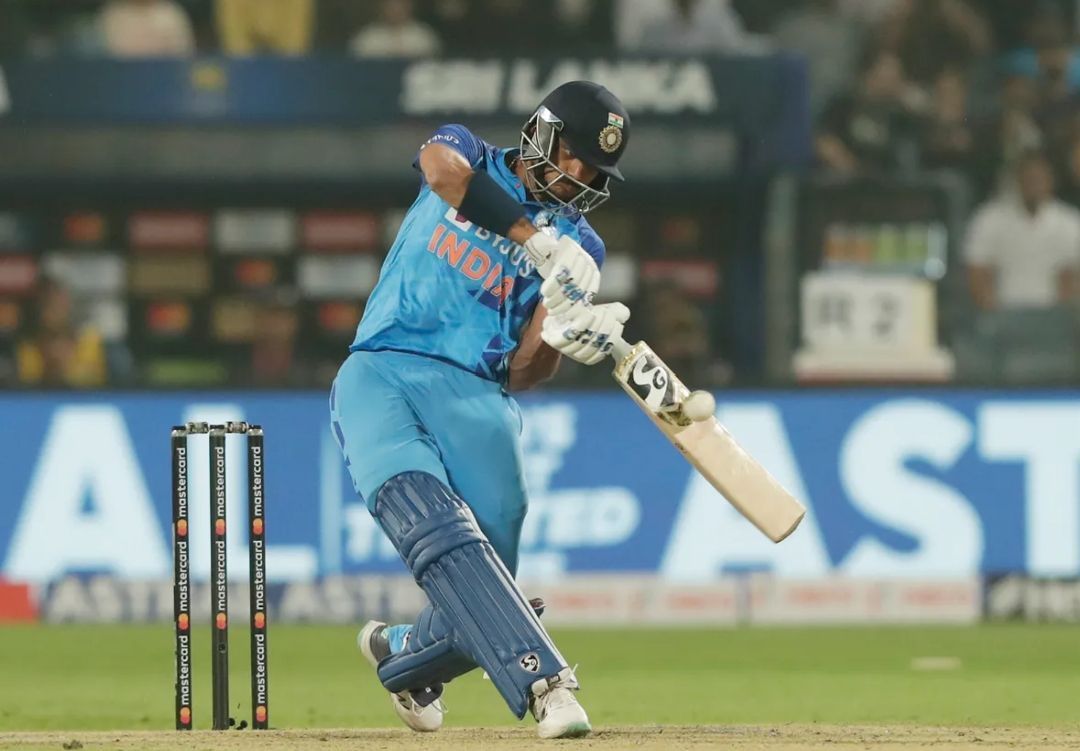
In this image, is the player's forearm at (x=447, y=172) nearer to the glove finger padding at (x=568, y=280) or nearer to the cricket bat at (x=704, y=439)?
the glove finger padding at (x=568, y=280)

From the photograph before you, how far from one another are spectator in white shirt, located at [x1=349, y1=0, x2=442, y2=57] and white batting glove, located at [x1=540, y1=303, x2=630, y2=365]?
7077 mm

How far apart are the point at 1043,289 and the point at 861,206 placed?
1.34m

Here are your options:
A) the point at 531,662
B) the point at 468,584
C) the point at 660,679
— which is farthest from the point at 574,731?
the point at 660,679

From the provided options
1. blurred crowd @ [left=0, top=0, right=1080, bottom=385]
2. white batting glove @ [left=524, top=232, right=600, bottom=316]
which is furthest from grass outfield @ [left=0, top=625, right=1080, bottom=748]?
blurred crowd @ [left=0, top=0, right=1080, bottom=385]

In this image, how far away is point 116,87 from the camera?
38.2 ft

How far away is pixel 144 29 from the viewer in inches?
472

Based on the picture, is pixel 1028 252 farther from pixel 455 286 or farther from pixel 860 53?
pixel 455 286

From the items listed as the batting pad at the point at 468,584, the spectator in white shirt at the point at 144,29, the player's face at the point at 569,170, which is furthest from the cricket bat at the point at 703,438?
the spectator in white shirt at the point at 144,29

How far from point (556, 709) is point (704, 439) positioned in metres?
0.86

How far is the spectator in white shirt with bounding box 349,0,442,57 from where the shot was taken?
12141 millimetres

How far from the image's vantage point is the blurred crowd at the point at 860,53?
468 inches

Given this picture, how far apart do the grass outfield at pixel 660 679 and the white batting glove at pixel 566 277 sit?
5.26ft

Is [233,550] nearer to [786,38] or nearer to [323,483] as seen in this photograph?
[323,483]

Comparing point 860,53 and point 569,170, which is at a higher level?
point 860,53
